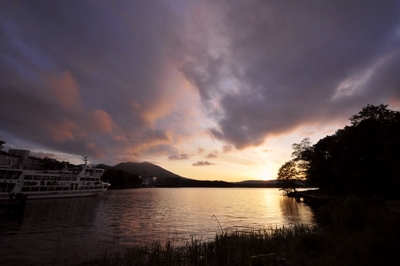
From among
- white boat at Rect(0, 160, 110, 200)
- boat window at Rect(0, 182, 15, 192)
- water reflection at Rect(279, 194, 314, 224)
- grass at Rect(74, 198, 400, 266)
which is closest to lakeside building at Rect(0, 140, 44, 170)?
white boat at Rect(0, 160, 110, 200)

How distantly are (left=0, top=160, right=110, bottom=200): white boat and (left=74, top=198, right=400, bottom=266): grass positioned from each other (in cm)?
5465

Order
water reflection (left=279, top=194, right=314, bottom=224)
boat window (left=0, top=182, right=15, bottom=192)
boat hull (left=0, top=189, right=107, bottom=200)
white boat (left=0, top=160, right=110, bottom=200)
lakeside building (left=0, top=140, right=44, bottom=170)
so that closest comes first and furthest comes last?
water reflection (left=279, top=194, right=314, bottom=224), boat window (left=0, top=182, right=15, bottom=192), white boat (left=0, top=160, right=110, bottom=200), boat hull (left=0, top=189, right=107, bottom=200), lakeside building (left=0, top=140, right=44, bottom=170)

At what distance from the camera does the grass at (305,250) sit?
29.4ft

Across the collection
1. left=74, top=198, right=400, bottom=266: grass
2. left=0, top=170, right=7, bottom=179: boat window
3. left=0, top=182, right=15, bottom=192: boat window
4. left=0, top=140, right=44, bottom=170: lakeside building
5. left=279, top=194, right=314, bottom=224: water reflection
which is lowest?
left=279, top=194, right=314, bottom=224: water reflection

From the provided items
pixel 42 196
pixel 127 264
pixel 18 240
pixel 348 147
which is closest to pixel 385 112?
pixel 348 147

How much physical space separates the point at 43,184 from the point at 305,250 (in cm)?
8402

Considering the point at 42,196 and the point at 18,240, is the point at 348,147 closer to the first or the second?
the point at 18,240

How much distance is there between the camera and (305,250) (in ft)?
44.6

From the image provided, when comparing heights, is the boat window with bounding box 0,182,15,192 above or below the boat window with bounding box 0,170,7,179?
below

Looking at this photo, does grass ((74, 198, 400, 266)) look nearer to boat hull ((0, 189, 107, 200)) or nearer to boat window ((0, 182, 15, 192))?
boat window ((0, 182, 15, 192))

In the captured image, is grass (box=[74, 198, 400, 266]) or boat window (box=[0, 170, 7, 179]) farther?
boat window (box=[0, 170, 7, 179])

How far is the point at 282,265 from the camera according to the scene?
357 inches

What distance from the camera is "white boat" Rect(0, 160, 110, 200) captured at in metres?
59.6

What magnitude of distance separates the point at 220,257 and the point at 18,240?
21775 mm
